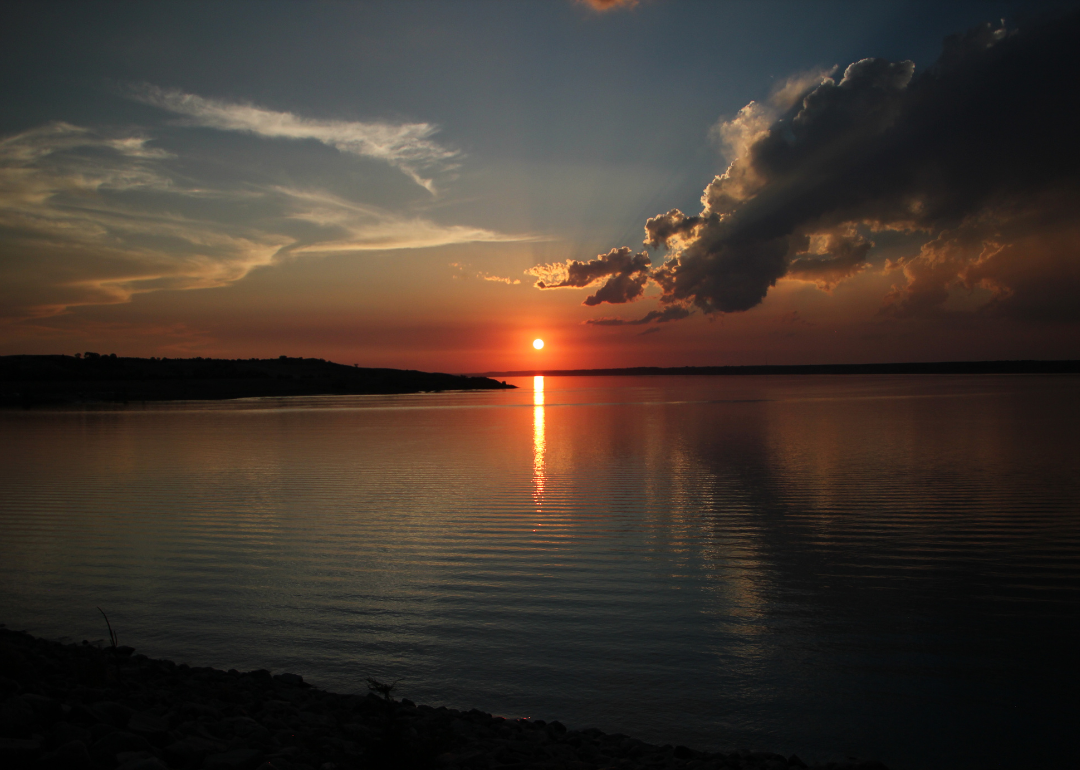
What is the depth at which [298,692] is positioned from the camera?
577 centimetres

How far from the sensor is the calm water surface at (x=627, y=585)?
5.82m

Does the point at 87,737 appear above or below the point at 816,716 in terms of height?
above

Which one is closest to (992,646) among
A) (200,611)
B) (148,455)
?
(200,611)

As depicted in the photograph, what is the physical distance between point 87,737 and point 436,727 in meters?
2.24

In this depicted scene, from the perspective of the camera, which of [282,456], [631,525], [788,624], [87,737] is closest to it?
[87,737]

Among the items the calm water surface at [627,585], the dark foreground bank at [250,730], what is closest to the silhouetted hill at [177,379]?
the calm water surface at [627,585]

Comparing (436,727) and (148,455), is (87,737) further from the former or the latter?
(148,455)

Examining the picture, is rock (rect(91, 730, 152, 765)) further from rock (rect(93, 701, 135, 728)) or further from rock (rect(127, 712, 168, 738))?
rock (rect(93, 701, 135, 728))

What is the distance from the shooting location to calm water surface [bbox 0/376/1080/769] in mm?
5816

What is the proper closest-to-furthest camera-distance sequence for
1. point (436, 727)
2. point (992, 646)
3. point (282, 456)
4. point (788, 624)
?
1. point (436, 727)
2. point (992, 646)
3. point (788, 624)
4. point (282, 456)

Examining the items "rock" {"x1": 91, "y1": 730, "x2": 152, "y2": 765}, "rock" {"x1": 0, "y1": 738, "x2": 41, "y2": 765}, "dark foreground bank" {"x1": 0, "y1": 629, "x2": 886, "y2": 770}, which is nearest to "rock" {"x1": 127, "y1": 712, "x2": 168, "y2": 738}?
"dark foreground bank" {"x1": 0, "y1": 629, "x2": 886, "y2": 770}

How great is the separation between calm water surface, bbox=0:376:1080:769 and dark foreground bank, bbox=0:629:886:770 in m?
0.54

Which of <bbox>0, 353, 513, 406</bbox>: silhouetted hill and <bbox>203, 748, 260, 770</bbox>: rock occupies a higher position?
<bbox>0, 353, 513, 406</bbox>: silhouetted hill

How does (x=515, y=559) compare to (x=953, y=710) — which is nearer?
(x=953, y=710)
